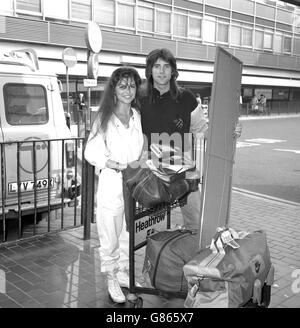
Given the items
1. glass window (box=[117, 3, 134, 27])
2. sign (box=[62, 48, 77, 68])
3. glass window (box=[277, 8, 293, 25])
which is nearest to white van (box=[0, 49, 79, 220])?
sign (box=[62, 48, 77, 68])

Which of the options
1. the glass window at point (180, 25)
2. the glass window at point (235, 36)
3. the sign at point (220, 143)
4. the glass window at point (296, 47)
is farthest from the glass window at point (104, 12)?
the glass window at point (296, 47)

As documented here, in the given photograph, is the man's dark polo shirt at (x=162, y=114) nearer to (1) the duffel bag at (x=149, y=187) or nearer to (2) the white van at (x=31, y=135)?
(1) the duffel bag at (x=149, y=187)

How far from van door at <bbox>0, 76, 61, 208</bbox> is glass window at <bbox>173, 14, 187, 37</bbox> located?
22.0 m

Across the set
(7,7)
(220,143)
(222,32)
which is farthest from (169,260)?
(222,32)

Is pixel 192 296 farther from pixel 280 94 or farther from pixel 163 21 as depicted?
pixel 280 94

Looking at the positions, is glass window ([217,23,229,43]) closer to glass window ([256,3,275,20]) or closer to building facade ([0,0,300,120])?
building facade ([0,0,300,120])

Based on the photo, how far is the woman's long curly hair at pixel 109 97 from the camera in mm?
3314

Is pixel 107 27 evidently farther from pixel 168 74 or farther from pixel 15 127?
pixel 168 74

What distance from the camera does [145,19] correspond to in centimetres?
2461

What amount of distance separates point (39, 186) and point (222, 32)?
2680 cm

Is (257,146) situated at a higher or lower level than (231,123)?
lower

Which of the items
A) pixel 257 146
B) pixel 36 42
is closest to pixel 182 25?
pixel 36 42

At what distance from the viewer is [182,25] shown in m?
26.8
